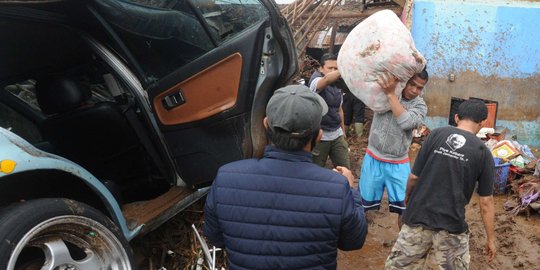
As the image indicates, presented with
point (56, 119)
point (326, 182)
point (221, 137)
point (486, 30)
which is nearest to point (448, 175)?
point (326, 182)

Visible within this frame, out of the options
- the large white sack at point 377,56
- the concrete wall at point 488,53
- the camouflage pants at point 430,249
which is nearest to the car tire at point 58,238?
the camouflage pants at point 430,249

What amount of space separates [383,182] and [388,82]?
0.92 m

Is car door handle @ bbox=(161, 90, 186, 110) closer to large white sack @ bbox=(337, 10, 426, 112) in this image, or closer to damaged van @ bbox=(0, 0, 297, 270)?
damaged van @ bbox=(0, 0, 297, 270)

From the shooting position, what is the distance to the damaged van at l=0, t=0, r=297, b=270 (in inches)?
116

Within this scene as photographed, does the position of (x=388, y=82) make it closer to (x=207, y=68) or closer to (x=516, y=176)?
(x=207, y=68)

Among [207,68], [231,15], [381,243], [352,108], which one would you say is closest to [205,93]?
[207,68]

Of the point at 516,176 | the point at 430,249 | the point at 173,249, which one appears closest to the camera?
the point at 430,249

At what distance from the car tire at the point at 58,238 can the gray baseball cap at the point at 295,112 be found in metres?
1.21

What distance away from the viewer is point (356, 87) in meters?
3.14

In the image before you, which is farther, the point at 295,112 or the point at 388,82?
the point at 388,82

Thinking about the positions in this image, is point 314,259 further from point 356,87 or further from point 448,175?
point 356,87

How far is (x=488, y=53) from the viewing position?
579cm

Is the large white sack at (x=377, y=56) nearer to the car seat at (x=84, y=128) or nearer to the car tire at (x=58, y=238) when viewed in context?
the car seat at (x=84, y=128)

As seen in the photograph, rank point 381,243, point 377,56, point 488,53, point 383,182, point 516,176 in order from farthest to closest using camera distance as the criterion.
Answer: point 488,53, point 516,176, point 381,243, point 383,182, point 377,56
